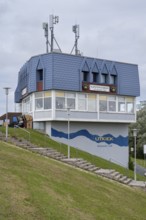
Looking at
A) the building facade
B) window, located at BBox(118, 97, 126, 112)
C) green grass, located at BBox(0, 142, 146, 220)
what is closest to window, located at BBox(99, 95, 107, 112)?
the building facade

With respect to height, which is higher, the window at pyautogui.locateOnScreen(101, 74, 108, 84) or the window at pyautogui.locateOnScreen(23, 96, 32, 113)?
the window at pyautogui.locateOnScreen(101, 74, 108, 84)

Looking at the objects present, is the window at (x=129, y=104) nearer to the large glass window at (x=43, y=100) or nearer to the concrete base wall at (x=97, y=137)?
the concrete base wall at (x=97, y=137)

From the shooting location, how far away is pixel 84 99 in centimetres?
3853

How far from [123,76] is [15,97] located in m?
14.7

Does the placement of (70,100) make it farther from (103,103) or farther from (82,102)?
(103,103)

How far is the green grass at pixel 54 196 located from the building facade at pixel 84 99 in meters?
18.5

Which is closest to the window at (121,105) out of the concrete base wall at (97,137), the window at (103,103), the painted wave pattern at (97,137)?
the concrete base wall at (97,137)

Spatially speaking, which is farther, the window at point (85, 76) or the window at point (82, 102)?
the window at point (85, 76)

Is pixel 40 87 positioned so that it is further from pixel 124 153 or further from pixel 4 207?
pixel 4 207

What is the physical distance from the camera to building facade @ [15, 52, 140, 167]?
3678 cm

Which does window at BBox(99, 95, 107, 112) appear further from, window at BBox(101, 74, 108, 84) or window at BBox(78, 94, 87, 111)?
window at BBox(78, 94, 87, 111)

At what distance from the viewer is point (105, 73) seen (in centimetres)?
4019

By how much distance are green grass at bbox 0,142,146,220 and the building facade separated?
18549 mm

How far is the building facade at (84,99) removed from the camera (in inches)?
1448
